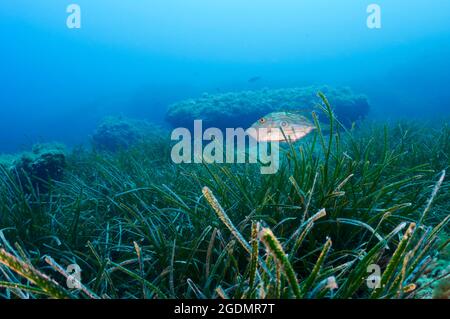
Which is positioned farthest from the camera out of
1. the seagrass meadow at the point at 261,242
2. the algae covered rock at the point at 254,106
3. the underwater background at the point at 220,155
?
the algae covered rock at the point at 254,106

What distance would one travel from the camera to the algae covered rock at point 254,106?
1689 cm

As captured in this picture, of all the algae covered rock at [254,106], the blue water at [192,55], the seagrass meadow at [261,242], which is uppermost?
the blue water at [192,55]

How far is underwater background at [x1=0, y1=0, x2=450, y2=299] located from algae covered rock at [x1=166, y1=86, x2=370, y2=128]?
0.11 metres

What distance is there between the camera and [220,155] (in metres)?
5.66

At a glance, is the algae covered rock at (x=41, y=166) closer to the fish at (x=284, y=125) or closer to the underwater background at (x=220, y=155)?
the underwater background at (x=220, y=155)

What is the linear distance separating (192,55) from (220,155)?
335 ft

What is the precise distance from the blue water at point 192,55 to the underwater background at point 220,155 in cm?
49

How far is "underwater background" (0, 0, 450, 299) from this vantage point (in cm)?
180

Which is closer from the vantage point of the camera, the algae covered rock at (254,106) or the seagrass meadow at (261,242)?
the seagrass meadow at (261,242)

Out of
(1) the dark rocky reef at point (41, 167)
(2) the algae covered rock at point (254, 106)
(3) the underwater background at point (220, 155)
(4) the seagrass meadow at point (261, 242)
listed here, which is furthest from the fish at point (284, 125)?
(2) the algae covered rock at point (254, 106)

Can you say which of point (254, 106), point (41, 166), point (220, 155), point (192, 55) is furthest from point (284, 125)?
point (192, 55)

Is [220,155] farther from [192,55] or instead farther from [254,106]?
[192,55]

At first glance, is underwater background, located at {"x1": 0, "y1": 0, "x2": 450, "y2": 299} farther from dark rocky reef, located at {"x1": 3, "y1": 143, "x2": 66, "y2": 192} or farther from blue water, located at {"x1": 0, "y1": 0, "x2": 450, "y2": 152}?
blue water, located at {"x1": 0, "y1": 0, "x2": 450, "y2": 152}

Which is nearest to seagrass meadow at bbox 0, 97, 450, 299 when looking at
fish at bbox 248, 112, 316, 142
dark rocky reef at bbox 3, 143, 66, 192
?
fish at bbox 248, 112, 316, 142
